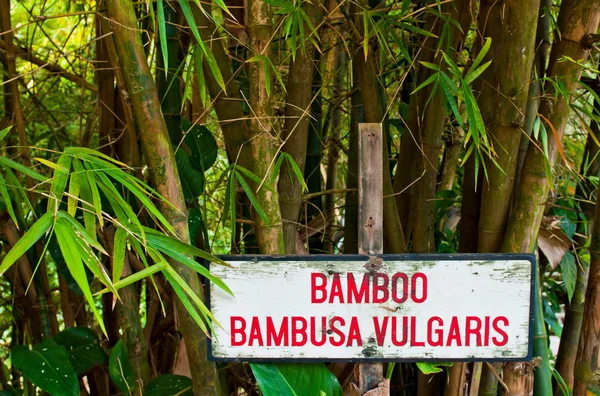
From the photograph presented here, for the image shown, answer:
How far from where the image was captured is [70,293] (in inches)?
57.3

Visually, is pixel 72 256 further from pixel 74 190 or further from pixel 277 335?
pixel 277 335

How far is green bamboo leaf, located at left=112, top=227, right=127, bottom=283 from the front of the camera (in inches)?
26.4

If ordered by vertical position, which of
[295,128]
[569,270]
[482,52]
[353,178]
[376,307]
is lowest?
[569,270]

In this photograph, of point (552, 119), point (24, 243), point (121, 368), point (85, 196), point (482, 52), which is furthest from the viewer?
point (121, 368)

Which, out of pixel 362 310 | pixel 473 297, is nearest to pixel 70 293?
pixel 362 310

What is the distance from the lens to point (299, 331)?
889 millimetres

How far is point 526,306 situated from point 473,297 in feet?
0.26

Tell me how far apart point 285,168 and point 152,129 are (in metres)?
0.25

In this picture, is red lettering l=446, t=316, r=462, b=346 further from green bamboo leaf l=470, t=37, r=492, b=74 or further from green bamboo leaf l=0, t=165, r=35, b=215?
green bamboo leaf l=0, t=165, r=35, b=215

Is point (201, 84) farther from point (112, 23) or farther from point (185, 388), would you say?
point (185, 388)

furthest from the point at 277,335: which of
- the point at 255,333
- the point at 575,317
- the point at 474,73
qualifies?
the point at 575,317

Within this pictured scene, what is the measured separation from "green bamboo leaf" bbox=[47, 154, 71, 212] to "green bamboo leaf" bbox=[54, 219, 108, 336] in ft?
0.08

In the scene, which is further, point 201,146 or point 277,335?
point 201,146

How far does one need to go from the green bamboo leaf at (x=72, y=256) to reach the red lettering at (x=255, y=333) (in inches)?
Result: 12.0
